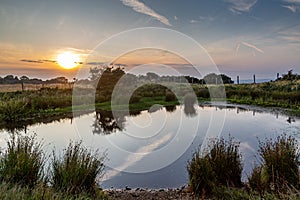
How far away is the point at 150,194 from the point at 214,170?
121 centimetres

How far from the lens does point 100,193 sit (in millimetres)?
4238

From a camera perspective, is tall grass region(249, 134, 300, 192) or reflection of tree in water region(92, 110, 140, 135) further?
reflection of tree in water region(92, 110, 140, 135)

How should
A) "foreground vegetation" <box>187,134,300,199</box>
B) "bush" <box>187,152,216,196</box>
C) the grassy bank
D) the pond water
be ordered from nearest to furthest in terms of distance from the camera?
"foreground vegetation" <box>187,134,300,199</box> < "bush" <box>187,152,216,196</box> < the pond water < the grassy bank

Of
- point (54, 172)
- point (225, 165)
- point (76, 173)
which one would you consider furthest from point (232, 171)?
point (54, 172)

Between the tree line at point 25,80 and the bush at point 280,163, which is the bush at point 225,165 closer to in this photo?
the bush at point 280,163

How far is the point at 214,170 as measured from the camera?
468 cm

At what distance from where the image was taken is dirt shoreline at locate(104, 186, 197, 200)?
14.9ft

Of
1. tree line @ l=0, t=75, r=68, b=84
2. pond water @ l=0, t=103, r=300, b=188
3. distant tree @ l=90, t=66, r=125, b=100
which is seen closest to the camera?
pond water @ l=0, t=103, r=300, b=188

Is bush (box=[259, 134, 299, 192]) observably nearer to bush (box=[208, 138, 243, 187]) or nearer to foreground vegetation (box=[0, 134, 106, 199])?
bush (box=[208, 138, 243, 187])

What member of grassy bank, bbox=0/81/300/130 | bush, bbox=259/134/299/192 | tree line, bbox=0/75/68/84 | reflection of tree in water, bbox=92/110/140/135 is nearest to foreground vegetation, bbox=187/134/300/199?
bush, bbox=259/134/299/192

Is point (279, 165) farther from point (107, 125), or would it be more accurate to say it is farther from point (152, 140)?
point (107, 125)

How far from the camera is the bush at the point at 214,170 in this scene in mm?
4504

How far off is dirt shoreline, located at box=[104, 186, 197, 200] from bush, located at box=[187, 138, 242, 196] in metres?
0.21

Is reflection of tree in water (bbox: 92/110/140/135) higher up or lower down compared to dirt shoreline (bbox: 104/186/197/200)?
higher up
